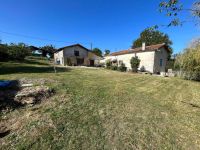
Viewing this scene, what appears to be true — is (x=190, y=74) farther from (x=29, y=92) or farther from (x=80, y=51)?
(x=80, y=51)

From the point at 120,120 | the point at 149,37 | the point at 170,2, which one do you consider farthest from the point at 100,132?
the point at 149,37

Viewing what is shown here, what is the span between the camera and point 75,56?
92.0 feet

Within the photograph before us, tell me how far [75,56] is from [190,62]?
2149 centimetres

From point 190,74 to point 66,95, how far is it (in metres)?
15.6

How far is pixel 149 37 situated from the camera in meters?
44.5

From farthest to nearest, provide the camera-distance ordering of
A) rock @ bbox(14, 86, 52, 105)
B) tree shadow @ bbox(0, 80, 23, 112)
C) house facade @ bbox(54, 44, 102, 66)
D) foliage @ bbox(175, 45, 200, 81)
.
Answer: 1. house facade @ bbox(54, 44, 102, 66)
2. foliage @ bbox(175, 45, 200, 81)
3. rock @ bbox(14, 86, 52, 105)
4. tree shadow @ bbox(0, 80, 23, 112)

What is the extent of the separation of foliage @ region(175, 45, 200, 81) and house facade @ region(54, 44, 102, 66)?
19.6 metres

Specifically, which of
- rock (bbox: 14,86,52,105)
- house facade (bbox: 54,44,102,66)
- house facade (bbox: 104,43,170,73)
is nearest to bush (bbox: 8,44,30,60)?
house facade (bbox: 54,44,102,66)

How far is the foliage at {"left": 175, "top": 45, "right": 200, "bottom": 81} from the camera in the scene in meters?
12.6

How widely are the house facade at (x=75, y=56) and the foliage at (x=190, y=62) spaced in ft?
64.2

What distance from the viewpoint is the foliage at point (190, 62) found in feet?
41.4

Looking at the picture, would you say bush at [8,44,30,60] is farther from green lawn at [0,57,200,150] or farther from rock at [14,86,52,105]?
green lawn at [0,57,200,150]

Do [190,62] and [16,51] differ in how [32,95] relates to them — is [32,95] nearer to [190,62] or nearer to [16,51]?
[190,62]

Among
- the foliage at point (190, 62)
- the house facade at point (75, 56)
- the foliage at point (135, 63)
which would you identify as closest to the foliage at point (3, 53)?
the house facade at point (75, 56)
